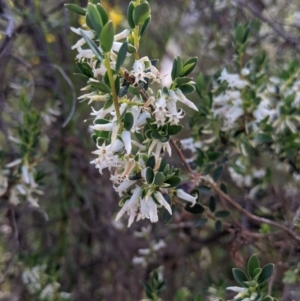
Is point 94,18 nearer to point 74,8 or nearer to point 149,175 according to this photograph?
point 74,8

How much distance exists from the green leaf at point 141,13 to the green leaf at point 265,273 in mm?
478

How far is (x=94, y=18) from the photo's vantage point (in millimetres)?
607

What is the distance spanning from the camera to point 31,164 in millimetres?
1204

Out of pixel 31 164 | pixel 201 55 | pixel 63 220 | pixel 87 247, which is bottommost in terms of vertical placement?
pixel 87 247

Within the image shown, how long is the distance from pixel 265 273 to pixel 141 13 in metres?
0.50

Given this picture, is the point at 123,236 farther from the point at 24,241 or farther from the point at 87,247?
the point at 24,241

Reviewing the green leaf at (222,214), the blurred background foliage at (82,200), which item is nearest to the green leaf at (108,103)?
the green leaf at (222,214)

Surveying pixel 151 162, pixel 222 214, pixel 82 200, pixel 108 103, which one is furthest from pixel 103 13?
pixel 82 200

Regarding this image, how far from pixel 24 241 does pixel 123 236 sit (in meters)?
0.38

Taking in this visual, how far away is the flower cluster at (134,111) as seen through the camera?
0.66 metres

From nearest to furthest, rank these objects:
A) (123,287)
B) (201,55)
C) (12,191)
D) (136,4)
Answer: (136,4)
(12,191)
(123,287)
(201,55)

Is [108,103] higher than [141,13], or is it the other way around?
[141,13]

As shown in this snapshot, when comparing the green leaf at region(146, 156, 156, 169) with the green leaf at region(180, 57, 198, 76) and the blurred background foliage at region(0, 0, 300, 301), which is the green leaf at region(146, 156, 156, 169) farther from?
the blurred background foliage at region(0, 0, 300, 301)

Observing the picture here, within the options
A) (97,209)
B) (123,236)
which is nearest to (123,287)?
(123,236)
